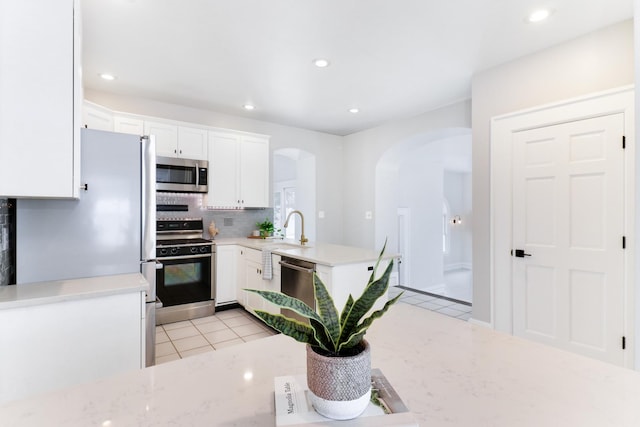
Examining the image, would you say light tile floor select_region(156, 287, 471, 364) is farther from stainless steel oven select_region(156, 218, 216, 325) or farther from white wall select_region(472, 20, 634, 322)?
white wall select_region(472, 20, 634, 322)

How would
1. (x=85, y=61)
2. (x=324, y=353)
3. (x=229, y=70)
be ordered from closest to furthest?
(x=324, y=353), (x=85, y=61), (x=229, y=70)

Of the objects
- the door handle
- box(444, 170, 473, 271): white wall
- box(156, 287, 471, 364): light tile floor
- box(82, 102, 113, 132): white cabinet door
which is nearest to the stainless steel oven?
box(156, 287, 471, 364): light tile floor

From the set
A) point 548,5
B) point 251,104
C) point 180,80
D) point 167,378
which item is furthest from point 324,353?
point 251,104

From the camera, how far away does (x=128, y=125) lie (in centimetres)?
367

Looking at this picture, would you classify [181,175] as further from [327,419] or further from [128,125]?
[327,419]

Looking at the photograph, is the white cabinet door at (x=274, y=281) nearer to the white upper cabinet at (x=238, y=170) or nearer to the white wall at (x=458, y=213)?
the white upper cabinet at (x=238, y=170)

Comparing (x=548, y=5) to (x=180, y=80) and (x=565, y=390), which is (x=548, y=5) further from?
(x=180, y=80)

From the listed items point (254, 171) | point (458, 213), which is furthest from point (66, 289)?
point (458, 213)

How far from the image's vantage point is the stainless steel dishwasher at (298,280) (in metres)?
2.84

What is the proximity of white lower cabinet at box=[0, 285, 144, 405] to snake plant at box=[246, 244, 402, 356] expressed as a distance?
152 cm

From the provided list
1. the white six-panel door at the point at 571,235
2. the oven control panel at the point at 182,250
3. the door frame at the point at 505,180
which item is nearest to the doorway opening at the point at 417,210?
the door frame at the point at 505,180

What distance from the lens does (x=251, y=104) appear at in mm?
4137

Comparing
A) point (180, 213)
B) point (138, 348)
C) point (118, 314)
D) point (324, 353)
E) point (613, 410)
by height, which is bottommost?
point (138, 348)

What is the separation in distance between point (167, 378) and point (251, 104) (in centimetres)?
380
